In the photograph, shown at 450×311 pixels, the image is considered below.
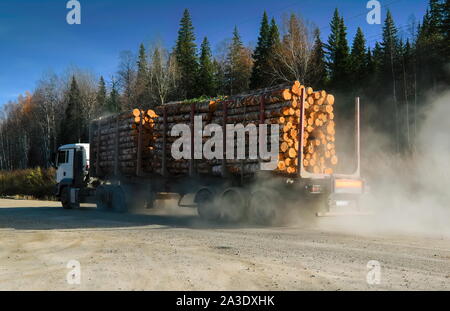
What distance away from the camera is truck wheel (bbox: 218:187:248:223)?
36.3 feet

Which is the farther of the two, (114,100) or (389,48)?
(114,100)

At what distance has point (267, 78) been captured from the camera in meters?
43.1

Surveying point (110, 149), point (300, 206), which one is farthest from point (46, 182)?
point (300, 206)

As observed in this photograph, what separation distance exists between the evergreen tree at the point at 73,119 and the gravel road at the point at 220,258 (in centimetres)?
4807

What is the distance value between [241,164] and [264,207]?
1385mm

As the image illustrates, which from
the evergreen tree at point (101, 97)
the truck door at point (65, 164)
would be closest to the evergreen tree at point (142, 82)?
the evergreen tree at point (101, 97)

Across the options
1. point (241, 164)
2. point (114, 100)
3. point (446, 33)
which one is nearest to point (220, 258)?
point (241, 164)

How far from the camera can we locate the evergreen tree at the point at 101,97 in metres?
56.4

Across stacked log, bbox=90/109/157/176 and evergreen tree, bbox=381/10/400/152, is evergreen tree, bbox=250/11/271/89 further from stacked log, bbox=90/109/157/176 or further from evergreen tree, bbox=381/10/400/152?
stacked log, bbox=90/109/157/176

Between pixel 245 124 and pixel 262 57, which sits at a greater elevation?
pixel 262 57

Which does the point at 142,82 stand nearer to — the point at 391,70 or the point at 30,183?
the point at 30,183

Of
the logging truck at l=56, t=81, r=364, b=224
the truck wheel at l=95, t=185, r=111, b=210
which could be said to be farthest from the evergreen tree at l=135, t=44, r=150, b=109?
the logging truck at l=56, t=81, r=364, b=224
